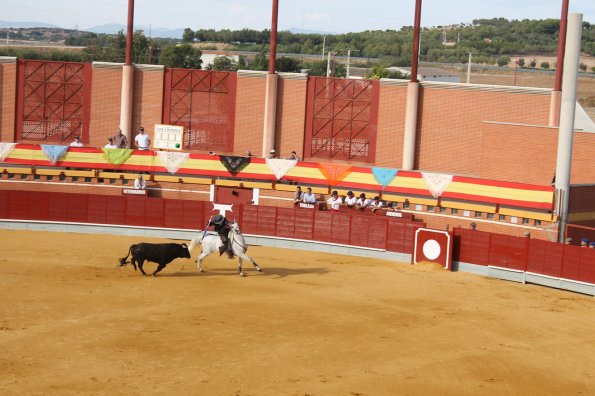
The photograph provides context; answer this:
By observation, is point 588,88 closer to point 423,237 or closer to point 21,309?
point 423,237

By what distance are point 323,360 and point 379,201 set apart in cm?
1575

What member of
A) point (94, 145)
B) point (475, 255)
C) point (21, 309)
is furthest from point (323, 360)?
point (94, 145)

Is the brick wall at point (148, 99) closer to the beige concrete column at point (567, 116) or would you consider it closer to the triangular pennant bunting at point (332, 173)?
the triangular pennant bunting at point (332, 173)

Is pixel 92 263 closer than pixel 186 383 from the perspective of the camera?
No

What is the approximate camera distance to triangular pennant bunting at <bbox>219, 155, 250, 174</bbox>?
3622 centimetres

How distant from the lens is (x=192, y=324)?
1961 centimetres

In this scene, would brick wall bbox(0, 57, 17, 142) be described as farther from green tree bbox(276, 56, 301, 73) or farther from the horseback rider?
green tree bbox(276, 56, 301, 73)

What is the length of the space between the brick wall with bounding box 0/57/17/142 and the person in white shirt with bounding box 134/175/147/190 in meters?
10.5

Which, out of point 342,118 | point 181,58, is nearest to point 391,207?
point 342,118

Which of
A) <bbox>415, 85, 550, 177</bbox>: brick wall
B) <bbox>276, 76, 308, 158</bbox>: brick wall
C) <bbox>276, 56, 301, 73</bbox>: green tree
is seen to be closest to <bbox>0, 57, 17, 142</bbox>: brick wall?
<bbox>276, 76, 308, 158</bbox>: brick wall

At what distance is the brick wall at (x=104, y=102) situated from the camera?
42531mm

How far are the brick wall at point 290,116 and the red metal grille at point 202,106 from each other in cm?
216

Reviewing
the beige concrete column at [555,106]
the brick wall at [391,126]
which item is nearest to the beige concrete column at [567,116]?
the beige concrete column at [555,106]

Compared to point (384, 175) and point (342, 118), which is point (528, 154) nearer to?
point (384, 175)
